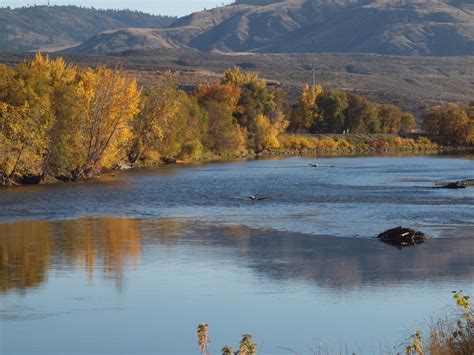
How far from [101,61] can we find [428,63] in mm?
76649

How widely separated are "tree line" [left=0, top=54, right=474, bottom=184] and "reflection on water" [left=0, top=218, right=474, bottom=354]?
18.7 meters

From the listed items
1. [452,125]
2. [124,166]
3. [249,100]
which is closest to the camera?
[124,166]

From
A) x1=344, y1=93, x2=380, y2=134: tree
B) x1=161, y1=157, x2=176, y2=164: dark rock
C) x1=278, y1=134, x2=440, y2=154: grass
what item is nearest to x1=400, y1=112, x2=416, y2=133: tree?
x1=344, y1=93, x2=380, y2=134: tree

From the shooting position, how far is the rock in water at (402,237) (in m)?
23.9

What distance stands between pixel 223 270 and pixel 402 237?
6121mm

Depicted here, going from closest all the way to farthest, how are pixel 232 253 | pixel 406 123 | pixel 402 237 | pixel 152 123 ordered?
pixel 232 253 < pixel 402 237 < pixel 152 123 < pixel 406 123

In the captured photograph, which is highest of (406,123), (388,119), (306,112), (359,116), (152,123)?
(152,123)

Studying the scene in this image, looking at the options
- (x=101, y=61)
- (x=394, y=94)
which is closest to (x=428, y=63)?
(x=394, y=94)

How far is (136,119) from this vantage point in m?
61.4

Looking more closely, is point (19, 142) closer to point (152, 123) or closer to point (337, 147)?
point (152, 123)

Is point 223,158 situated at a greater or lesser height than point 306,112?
lesser

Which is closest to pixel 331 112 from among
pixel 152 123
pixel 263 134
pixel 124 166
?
pixel 263 134

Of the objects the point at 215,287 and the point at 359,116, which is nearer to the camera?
the point at 215,287

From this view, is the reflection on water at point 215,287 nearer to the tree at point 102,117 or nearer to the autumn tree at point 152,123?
the tree at point 102,117
